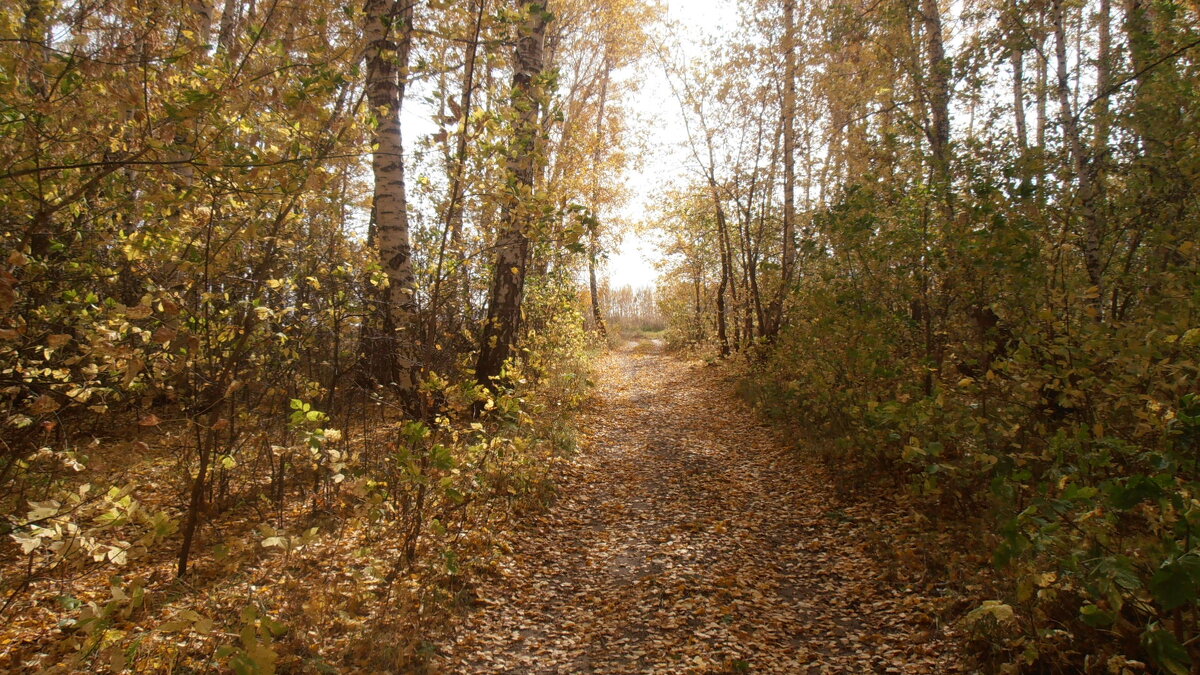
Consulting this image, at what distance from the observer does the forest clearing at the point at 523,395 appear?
274 centimetres

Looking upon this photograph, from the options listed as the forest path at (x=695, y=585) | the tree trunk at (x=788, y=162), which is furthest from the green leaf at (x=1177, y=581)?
the tree trunk at (x=788, y=162)

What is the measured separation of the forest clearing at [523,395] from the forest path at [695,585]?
0.03 meters

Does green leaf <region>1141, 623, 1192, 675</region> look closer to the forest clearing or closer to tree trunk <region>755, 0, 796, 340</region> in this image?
the forest clearing

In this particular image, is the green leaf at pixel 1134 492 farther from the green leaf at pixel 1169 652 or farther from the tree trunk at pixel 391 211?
the tree trunk at pixel 391 211

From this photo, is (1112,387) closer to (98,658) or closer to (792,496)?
(792,496)

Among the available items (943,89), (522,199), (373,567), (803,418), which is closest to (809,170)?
(943,89)

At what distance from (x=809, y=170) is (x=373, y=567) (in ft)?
35.4

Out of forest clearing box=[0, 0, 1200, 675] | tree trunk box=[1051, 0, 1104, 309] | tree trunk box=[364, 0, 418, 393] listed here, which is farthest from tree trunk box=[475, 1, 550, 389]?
tree trunk box=[1051, 0, 1104, 309]

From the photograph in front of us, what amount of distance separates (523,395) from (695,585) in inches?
87.7

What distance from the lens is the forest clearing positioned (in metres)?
2.74

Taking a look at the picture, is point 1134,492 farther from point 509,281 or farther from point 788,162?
point 788,162

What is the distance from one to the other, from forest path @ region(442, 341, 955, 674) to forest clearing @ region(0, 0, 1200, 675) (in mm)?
33

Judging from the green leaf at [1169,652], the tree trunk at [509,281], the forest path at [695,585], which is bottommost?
the forest path at [695,585]

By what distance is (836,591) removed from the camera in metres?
4.13
